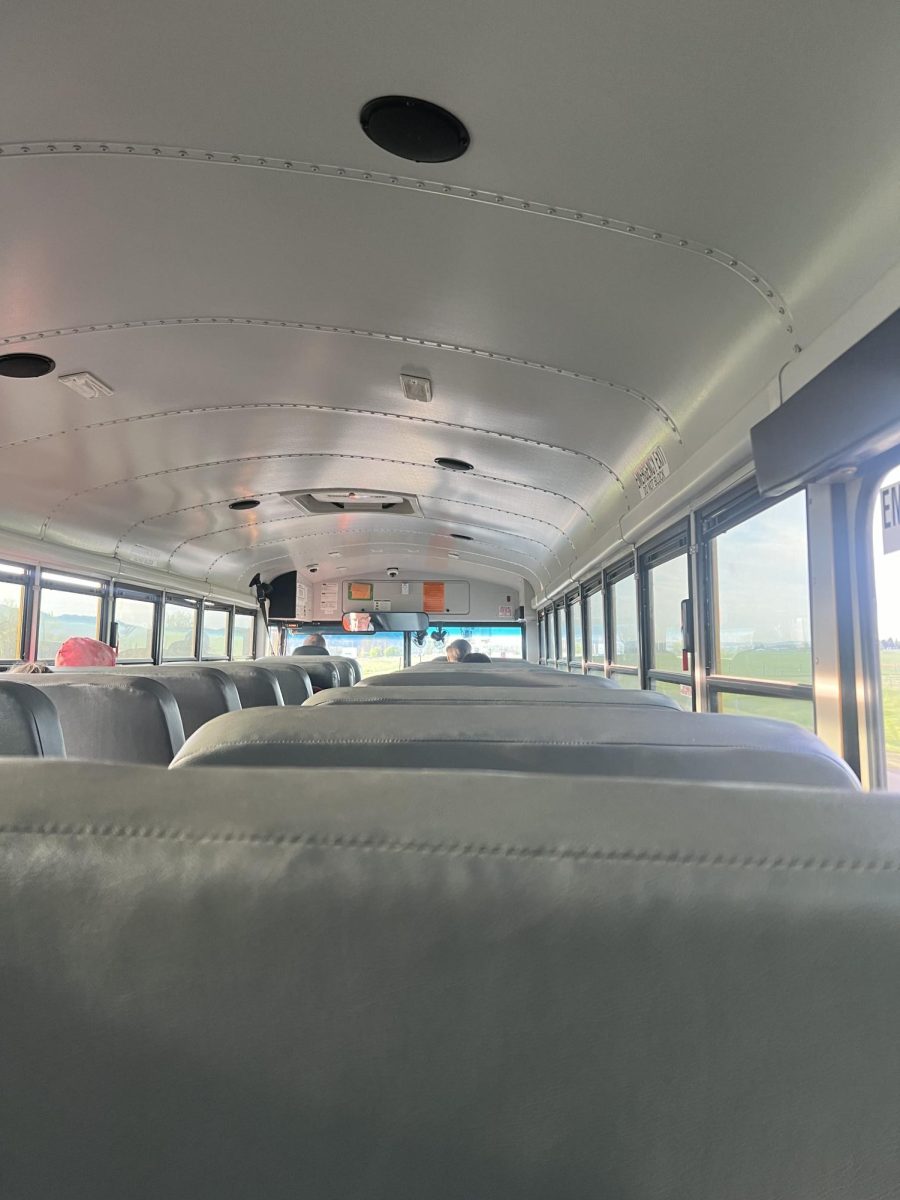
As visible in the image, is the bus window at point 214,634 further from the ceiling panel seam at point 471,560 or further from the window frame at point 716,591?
the window frame at point 716,591

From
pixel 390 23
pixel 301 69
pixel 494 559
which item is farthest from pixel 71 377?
pixel 494 559

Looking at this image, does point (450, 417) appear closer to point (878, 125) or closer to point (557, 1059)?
point (878, 125)

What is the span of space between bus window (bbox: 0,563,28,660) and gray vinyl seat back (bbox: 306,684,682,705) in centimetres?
541

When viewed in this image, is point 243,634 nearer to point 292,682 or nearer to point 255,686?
point 292,682

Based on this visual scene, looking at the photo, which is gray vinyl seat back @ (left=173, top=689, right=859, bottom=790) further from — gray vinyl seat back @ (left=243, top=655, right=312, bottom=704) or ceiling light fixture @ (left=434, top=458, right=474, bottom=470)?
ceiling light fixture @ (left=434, top=458, right=474, bottom=470)

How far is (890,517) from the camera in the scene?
2365mm

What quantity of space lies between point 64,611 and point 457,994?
7883 mm

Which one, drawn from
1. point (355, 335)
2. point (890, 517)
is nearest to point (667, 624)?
point (355, 335)

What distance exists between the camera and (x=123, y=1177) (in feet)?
2.26

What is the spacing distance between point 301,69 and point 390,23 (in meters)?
0.33

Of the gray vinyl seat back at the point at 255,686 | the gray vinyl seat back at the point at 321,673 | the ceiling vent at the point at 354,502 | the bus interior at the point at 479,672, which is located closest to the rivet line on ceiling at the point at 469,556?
the ceiling vent at the point at 354,502

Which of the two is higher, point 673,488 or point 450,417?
point 450,417

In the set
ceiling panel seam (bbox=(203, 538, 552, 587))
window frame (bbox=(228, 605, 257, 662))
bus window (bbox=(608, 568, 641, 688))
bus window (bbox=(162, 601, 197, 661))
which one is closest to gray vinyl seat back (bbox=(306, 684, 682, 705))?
bus window (bbox=(608, 568, 641, 688))

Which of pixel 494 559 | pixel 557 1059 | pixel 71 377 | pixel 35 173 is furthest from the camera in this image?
pixel 494 559
